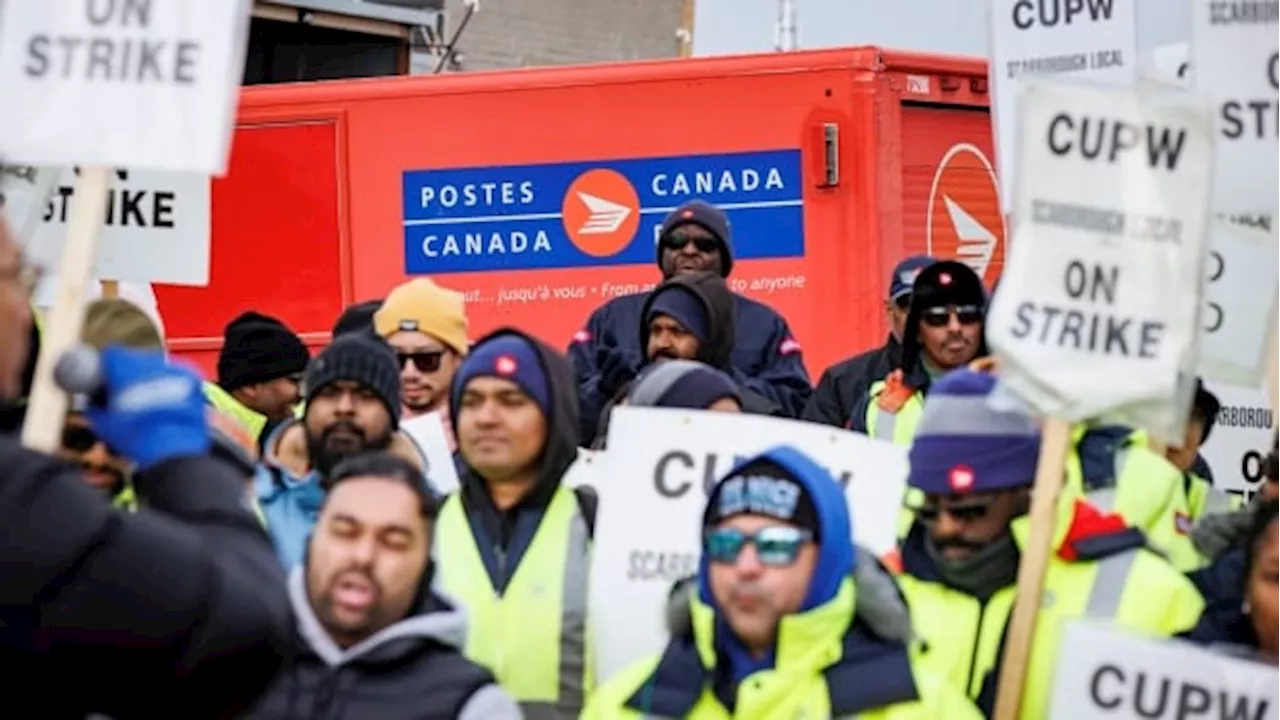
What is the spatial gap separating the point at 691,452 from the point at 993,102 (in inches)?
81.5

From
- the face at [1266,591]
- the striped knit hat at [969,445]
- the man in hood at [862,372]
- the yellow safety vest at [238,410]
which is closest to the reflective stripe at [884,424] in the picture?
the man in hood at [862,372]

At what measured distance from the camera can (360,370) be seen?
6883mm

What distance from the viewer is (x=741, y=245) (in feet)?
41.7

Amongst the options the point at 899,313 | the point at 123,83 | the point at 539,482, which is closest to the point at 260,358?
the point at 899,313

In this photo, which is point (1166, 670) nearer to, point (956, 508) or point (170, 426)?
point (956, 508)

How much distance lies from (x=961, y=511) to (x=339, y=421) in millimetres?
1804

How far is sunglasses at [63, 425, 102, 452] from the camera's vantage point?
5137 millimetres

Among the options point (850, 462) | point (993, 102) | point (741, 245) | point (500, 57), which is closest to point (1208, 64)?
point (993, 102)

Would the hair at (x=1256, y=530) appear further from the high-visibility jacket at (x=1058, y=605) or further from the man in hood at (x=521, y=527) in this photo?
the man in hood at (x=521, y=527)

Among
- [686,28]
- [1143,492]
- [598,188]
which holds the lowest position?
[1143,492]

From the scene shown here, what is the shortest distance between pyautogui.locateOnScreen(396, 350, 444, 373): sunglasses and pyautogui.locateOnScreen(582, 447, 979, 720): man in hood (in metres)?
3.09

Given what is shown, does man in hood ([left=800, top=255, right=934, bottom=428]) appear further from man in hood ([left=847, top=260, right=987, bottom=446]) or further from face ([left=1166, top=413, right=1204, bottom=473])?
face ([left=1166, top=413, right=1204, bottom=473])

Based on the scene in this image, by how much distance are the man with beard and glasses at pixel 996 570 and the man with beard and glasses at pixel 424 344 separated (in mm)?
2666

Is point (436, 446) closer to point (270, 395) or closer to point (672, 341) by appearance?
point (672, 341)
